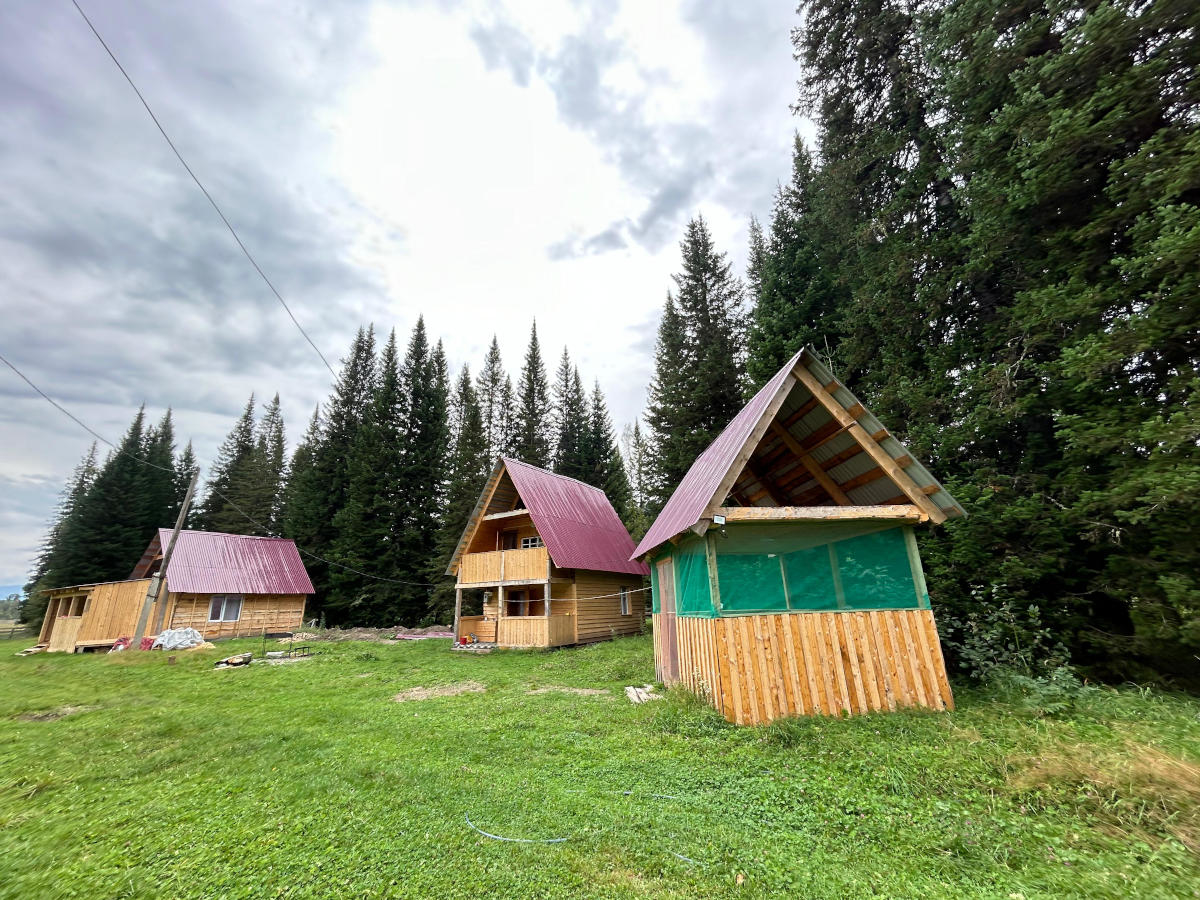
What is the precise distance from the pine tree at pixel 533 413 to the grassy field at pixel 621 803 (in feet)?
90.0

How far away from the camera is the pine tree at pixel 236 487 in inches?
1436

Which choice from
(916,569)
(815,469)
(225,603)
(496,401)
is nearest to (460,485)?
(496,401)

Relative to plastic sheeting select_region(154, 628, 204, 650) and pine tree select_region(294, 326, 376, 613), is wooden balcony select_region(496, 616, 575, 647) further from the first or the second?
pine tree select_region(294, 326, 376, 613)

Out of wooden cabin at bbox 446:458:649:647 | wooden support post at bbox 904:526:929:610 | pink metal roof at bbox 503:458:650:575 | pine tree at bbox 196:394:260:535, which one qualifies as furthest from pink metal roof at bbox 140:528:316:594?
wooden support post at bbox 904:526:929:610

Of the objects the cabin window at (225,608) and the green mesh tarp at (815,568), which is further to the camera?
the cabin window at (225,608)

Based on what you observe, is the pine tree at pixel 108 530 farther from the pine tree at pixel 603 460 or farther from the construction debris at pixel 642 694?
the construction debris at pixel 642 694

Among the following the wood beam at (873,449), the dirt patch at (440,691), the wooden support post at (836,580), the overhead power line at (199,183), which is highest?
the overhead power line at (199,183)

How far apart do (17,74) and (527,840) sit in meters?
11.2

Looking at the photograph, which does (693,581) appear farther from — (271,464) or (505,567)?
(271,464)

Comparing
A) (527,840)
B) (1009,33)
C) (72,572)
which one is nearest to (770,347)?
(1009,33)

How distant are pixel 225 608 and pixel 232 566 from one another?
2121 millimetres

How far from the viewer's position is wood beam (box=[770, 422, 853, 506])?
8500 mm

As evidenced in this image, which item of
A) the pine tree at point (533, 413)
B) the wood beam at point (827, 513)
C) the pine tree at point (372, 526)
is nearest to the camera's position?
the wood beam at point (827, 513)

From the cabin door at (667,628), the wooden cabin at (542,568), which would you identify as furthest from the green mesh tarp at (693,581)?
the wooden cabin at (542,568)
